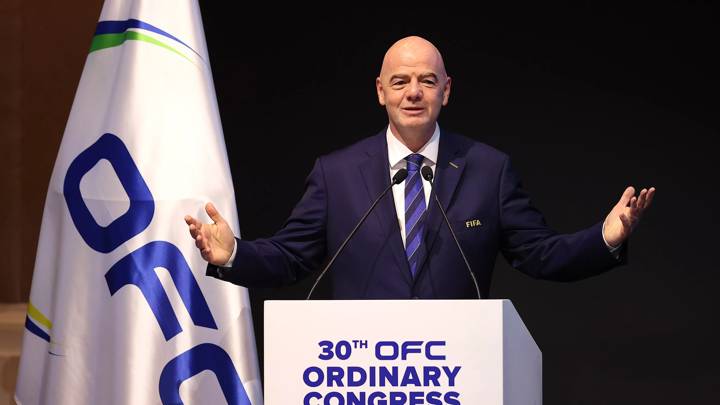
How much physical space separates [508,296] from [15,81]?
7.49 ft

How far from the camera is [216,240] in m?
2.57

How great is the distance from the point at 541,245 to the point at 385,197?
0.43 meters

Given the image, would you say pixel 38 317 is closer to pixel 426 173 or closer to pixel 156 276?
pixel 156 276

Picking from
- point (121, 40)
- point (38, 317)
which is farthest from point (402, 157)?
point (38, 317)

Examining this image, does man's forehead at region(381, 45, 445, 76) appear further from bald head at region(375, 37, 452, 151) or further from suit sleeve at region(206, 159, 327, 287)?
suit sleeve at region(206, 159, 327, 287)

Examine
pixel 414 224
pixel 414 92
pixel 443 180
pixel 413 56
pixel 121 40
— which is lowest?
pixel 414 224

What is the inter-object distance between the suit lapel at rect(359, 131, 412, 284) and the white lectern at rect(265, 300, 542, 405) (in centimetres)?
55

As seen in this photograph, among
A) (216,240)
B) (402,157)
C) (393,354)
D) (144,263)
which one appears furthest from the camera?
(144,263)

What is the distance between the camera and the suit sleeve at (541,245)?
2.62 m

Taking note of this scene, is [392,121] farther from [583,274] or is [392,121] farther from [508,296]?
[508,296]

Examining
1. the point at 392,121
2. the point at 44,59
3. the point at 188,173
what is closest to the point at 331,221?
the point at 392,121

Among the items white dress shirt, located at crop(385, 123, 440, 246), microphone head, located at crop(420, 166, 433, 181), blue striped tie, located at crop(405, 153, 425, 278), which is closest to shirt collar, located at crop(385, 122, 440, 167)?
white dress shirt, located at crop(385, 123, 440, 246)

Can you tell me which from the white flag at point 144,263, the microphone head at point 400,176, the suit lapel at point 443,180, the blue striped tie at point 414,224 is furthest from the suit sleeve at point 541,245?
the white flag at point 144,263

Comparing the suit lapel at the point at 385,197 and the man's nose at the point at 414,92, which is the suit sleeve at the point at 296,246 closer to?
the suit lapel at the point at 385,197
